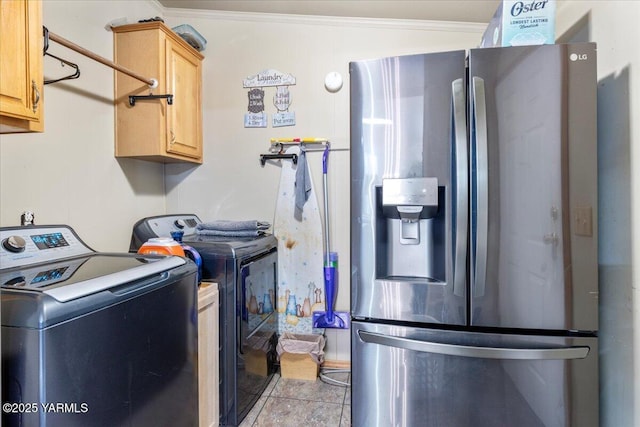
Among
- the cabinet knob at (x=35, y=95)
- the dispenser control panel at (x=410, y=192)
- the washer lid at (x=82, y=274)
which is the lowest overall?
the washer lid at (x=82, y=274)

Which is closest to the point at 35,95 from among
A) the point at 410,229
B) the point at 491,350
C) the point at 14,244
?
the point at 14,244

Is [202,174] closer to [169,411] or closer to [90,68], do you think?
[90,68]

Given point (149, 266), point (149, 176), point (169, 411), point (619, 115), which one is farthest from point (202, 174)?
point (619, 115)

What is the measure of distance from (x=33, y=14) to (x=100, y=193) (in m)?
1.00

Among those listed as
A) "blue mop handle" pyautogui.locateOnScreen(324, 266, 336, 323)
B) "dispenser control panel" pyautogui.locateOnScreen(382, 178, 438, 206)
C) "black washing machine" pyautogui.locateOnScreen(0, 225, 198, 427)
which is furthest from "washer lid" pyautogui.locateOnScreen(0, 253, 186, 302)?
"blue mop handle" pyautogui.locateOnScreen(324, 266, 336, 323)

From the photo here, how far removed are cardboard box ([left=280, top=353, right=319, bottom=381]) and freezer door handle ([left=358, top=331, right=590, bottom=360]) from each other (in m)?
1.14

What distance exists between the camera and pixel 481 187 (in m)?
1.15

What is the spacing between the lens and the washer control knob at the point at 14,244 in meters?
1.17

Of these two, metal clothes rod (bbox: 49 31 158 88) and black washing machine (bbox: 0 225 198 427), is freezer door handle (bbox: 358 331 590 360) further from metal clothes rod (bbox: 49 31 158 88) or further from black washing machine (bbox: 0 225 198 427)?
Answer: metal clothes rod (bbox: 49 31 158 88)

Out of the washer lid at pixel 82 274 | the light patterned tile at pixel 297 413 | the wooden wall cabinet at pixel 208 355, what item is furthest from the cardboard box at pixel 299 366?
the washer lid at pixel 82 274

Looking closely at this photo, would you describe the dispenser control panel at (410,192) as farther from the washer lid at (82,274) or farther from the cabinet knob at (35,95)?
the cabinet knob at (35,95)

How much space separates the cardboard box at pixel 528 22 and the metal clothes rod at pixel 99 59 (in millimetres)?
1732

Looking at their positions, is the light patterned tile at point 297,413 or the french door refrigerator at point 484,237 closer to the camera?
the french door refrigerator at point 484,237

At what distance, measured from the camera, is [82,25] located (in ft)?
5.53
